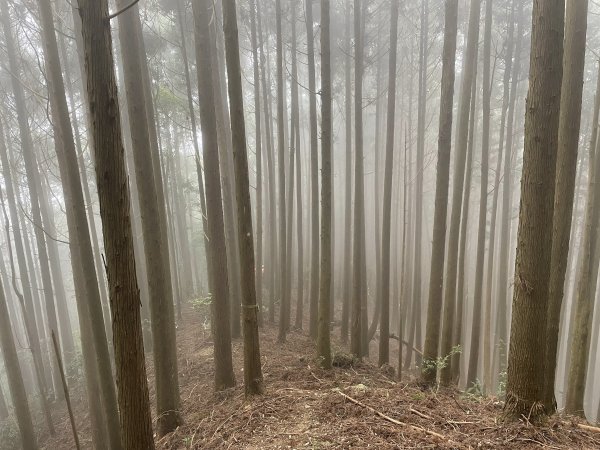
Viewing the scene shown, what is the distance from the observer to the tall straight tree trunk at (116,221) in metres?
2.60

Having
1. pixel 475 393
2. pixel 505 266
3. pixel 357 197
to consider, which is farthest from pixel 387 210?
pixel 505 266

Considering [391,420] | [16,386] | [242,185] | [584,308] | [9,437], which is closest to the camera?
[391,420]

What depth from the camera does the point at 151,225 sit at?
542 cm

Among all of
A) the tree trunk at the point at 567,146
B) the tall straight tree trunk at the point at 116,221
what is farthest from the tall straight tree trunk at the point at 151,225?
the tree trunk at the point at 567,146

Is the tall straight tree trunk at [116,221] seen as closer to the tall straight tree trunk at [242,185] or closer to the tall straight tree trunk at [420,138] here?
the tall straight tree trunk at [242,185]

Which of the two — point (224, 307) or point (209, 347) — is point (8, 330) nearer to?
point (209, 347)

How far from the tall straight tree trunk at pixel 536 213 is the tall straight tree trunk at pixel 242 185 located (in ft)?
11.0

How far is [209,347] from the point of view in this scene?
10.5 meters

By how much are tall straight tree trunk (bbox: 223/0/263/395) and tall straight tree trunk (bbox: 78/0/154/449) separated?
2451 millimetres

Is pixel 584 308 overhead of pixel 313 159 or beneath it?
beneath

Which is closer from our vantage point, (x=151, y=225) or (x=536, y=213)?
(x=536, y=213)

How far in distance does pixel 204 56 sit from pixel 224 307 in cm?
466

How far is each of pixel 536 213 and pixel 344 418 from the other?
3460 mm

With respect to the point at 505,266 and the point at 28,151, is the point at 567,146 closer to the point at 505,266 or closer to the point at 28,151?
the point at 505,266
